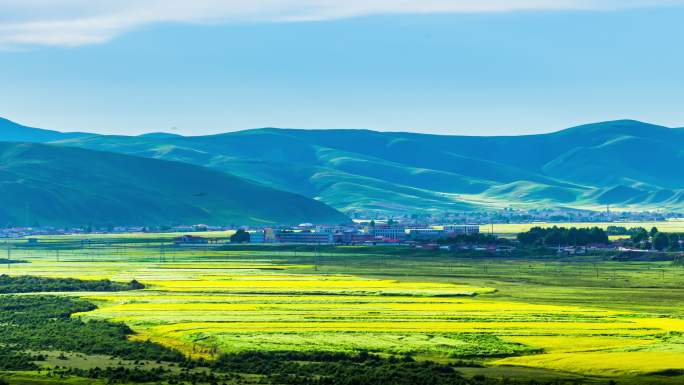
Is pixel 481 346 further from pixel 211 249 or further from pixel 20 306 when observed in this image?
pixel 211 249

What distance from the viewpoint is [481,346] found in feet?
224

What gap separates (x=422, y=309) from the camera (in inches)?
3433

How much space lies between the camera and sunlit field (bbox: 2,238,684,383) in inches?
2657

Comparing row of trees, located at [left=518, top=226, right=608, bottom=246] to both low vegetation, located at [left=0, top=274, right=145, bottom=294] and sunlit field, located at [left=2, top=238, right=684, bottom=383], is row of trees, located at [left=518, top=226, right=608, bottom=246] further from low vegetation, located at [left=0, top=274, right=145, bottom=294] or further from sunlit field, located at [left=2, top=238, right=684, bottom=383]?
low vegetation, located at [left=0, top=274, right=145, bottom=294]

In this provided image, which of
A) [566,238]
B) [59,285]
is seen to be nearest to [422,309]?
[59,285]

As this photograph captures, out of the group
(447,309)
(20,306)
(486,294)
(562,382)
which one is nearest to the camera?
A: (562,382)

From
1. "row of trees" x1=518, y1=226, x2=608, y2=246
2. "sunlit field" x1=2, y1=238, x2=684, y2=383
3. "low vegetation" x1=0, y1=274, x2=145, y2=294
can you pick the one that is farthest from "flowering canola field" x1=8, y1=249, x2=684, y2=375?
"row of trees" x1=518, y1=226, x2=608, y2=246

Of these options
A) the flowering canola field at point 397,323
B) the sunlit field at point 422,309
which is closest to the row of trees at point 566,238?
the sunlit field at point 422,309

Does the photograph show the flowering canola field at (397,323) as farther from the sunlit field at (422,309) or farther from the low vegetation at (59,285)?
the low vegetation at (59,285)

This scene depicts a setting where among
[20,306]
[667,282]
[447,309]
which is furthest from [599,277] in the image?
[20,306]

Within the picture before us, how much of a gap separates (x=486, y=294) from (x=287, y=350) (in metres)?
36.0

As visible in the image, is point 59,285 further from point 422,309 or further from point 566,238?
point 566,238

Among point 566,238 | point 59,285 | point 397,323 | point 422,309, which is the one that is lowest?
point 397,323

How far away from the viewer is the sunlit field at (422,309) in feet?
221
